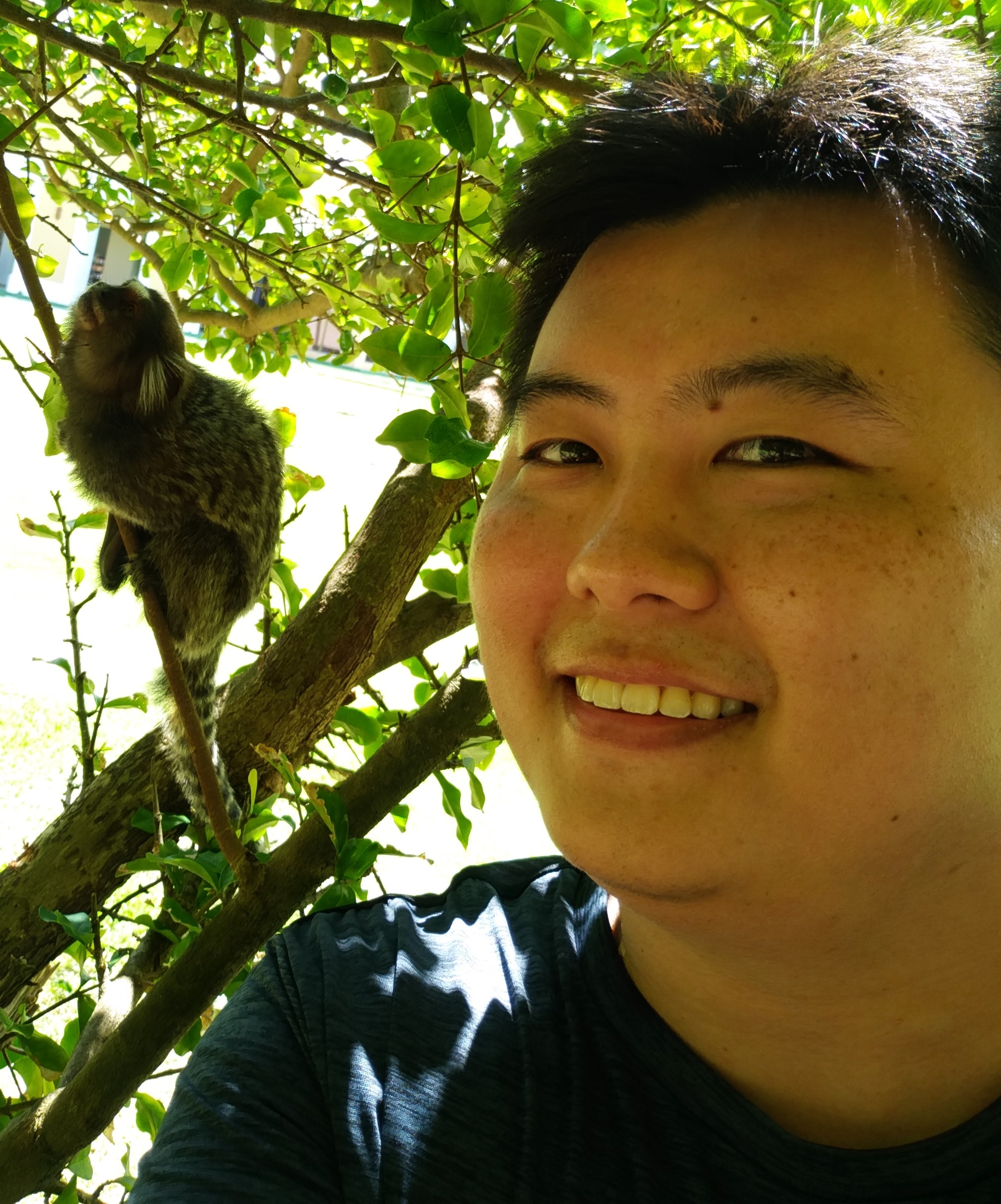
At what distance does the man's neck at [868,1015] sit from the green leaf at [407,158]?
3.02 ft

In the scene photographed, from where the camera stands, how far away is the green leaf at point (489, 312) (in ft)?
3.98

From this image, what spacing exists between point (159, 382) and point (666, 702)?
71.8 inches

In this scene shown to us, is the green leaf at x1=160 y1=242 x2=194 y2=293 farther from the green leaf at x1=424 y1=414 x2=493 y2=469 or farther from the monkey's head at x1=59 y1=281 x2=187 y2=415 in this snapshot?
the green leaf at x1=424 y1=414 x2=493 y2=469

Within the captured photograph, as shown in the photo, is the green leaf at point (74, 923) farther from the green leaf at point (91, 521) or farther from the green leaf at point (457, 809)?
the green leaf at point (91, 521)

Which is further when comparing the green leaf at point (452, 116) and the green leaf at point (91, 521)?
the green leaf at point (91, 521)

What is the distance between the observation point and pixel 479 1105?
104 cm

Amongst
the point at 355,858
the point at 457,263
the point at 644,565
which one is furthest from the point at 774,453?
the point at 355,858

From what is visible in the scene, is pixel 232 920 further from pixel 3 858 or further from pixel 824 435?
pixel 3 858

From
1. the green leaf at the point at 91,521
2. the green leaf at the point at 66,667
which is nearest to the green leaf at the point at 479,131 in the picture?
the green leaf at the point at 91,521

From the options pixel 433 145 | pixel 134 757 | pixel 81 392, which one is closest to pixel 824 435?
pixel 433 145

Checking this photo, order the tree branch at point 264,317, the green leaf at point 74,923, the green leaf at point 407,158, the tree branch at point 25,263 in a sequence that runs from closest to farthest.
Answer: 1. the green leaf at point 407,158
2. the tree branch at point 25,263
3. the green leaf at point 74,923
4. the tree branch at point 264,317

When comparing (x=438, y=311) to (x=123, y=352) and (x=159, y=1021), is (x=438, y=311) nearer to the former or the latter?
(x=159, y=1021)

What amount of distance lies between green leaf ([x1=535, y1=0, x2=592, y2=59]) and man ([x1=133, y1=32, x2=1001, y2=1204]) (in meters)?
0.10

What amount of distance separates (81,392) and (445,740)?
1.28 m
